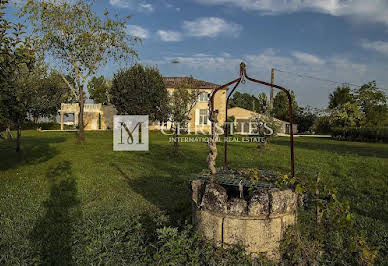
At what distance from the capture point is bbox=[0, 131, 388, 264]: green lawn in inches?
156

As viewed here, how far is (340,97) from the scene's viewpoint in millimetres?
38031

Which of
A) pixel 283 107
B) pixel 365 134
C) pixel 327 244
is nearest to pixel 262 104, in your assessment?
pixel 365 134

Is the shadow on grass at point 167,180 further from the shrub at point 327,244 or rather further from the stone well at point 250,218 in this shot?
the shrub at point 327,244

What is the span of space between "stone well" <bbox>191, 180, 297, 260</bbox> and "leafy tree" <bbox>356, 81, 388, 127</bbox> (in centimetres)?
3259

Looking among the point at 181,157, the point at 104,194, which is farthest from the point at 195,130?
the point at 104,194

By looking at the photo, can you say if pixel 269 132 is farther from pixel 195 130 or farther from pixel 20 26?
pixel 195 130

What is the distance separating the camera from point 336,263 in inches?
139

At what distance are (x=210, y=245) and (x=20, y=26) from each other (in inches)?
213

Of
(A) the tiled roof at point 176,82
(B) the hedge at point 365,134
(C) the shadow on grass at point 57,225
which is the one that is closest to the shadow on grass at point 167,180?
(C) the shadow on grass at point 57,225

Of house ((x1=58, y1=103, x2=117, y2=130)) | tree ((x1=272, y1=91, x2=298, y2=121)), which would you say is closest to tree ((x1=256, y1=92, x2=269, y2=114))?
tree ((x1=272, y1=91, x2=298, y2=121))

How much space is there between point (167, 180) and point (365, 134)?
24857 mm

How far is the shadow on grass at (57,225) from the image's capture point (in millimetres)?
3670

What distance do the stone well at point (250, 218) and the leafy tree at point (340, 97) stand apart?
3789 centimetres

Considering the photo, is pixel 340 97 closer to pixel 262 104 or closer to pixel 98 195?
pixel 262 104
